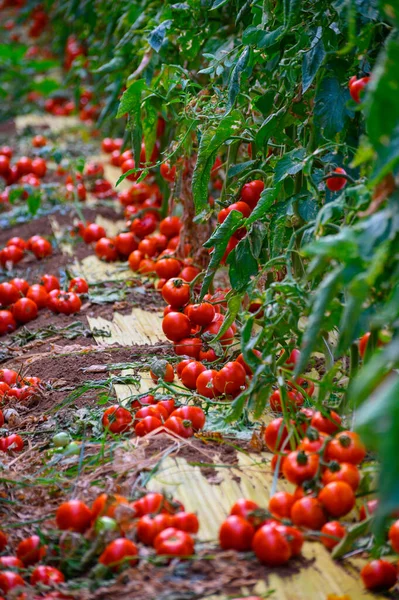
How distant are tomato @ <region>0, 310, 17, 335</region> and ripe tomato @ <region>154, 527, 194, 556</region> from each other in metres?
1.65

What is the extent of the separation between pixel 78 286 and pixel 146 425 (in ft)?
4.11

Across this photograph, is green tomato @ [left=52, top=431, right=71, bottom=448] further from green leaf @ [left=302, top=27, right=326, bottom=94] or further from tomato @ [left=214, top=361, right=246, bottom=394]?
green leaf @ [left=302, top=27, right=326, bottom=94]

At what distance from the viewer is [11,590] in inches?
65.2

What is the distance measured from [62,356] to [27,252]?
128 centimetres

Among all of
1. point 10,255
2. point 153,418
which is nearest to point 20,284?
point 10,255

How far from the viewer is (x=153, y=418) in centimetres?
219

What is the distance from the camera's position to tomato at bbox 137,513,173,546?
1.76 m

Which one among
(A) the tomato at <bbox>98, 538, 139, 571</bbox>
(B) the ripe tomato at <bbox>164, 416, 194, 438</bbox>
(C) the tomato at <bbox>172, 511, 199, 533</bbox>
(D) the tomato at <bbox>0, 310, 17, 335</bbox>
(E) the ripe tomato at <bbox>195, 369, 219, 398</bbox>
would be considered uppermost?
(A) the tomato at <bbox>98, 538, 139, 571</bbox>

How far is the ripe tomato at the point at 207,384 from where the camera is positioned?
239 cm

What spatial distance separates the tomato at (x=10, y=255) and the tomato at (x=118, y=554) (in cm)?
229

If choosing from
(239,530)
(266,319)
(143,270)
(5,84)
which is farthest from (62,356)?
(5,84)

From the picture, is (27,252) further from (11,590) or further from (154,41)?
(11,590)

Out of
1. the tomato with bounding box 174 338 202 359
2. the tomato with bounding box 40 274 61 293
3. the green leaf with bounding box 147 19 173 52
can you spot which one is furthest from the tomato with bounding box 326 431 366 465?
the tomato with bounding box 40 274 61 293

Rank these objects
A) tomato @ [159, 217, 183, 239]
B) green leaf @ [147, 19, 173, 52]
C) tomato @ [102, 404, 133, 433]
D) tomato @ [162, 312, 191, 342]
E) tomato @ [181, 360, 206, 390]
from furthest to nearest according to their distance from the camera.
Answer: tomato @ [159, 217, 183, 239], green leaf @ [147, 19, 173, 52], tomato @ [162, 312, 191, 342], tomato @ [181, 360, 206, 390], tomato @ [102, 404, 133, 433]
